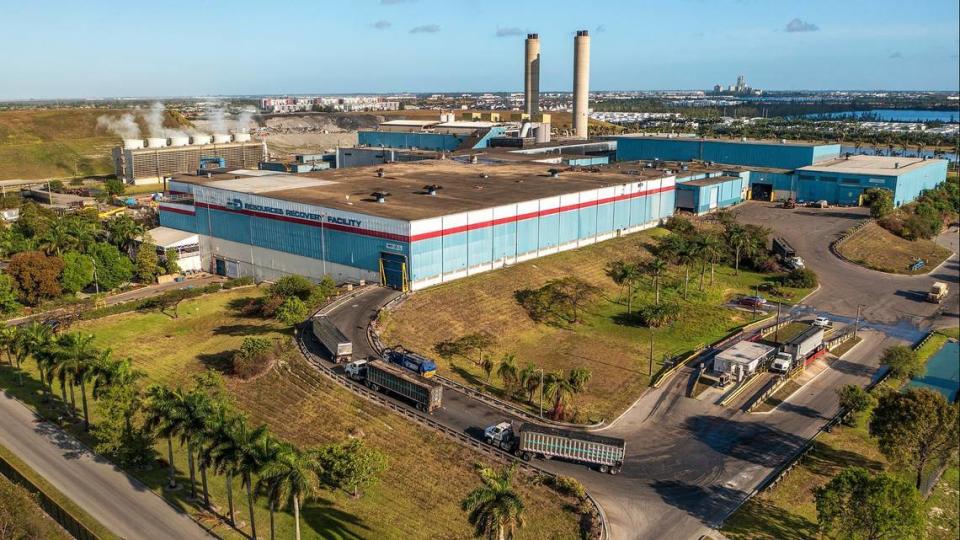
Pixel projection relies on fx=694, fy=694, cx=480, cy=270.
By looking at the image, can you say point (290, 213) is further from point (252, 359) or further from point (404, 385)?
point (404, 385)

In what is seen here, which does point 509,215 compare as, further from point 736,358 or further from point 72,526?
point 72,526

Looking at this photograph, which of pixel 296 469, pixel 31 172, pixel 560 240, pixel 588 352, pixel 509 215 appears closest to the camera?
pixel 296 469

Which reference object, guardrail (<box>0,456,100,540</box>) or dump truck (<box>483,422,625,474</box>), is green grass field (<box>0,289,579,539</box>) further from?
guardrail (<box>0,456,100,540</box>)

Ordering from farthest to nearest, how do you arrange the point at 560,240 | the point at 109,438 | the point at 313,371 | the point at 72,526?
the point at 560,240
the point at 313,371
the point at 109,438
the point at 72,526

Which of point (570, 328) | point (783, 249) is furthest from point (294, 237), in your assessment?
point (783, 249)

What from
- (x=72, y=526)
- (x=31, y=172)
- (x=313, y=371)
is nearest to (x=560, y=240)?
(x=313, y=371)

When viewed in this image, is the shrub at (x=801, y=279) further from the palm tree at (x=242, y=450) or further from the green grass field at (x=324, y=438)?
the palm tree at (x=242, y=450)

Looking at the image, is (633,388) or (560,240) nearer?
(633,388)
